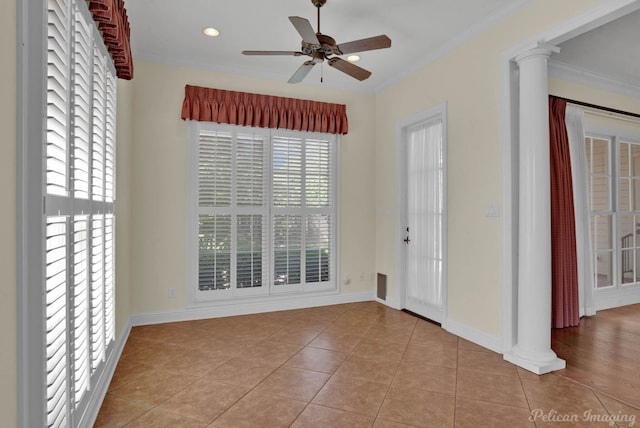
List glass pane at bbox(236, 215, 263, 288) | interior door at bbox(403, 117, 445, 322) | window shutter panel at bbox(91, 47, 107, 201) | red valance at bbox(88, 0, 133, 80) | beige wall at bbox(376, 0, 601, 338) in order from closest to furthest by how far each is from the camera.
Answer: red valance at bbox(88, 0, 133, 80), window shutter panel at bbox(91, 47, 107, 201), beige wall at bbox(376, 0, 601, 338), interior door at bbox(403, 117, 445, 322), glass pane at bbox(236, 215, 263, 288)

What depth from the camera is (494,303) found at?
129 inches

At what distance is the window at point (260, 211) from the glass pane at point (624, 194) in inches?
151

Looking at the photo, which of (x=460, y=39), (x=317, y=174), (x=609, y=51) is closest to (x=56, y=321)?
(x=317, y=174)

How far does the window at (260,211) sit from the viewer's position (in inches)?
167

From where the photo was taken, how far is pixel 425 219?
14.2 feet

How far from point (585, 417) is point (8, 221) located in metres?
3.06

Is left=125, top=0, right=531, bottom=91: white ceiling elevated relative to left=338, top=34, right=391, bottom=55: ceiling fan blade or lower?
elevated

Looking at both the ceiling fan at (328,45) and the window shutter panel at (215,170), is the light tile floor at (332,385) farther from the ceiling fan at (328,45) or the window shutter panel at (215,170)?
the ceiling fan at (328,45)

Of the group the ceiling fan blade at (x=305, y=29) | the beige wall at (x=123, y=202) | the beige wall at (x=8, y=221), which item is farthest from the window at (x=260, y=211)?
the beige wall at (x=8, y=221)

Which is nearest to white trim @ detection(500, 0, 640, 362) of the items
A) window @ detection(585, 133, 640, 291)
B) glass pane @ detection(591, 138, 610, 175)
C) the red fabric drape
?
the red fabric drape

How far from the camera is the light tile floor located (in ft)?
7.18

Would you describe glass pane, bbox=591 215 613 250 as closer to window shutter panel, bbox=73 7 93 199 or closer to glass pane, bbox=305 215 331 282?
glass pane, bbox=305 215 331 282

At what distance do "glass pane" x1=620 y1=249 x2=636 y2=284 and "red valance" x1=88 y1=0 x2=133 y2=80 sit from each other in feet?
20.2

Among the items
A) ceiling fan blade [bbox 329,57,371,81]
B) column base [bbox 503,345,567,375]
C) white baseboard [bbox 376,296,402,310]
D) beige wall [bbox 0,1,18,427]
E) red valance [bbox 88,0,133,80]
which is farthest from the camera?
white baseboard [bbox 376,296,402,310]
